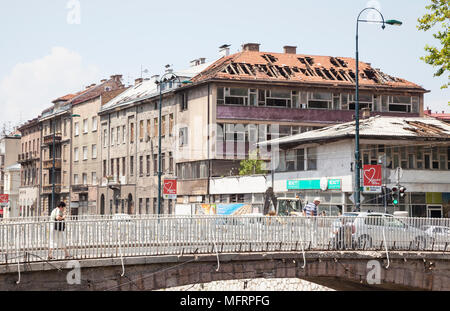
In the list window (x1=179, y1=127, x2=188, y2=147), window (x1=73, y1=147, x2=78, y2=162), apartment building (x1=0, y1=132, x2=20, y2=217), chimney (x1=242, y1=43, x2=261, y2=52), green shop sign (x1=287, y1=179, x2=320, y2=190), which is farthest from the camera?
Result: apartment building (x1=0, y1=132, x2=20, y2=217)

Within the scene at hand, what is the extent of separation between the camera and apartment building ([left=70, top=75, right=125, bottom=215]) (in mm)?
87500

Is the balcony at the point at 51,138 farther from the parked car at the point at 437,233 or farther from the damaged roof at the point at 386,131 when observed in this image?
the parked car at the point at 437,233

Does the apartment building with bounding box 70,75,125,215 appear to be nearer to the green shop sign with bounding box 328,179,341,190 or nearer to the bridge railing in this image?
the green shop sign with bounding box 328,179,341,190

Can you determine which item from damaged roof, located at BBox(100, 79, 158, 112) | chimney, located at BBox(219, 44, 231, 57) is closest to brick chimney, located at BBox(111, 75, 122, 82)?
damaged roof, located at BBox(100, 79, 158, 112)

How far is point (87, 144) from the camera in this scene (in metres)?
90.2

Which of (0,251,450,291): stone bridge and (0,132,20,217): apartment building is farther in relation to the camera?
(0,132,20,217): apartment building

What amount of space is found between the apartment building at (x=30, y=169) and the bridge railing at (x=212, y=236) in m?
78.2

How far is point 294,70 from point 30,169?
50445 millimetres

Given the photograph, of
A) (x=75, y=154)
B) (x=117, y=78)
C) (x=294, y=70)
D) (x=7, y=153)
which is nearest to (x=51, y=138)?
(x=75, y=154)

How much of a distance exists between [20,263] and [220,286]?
12716 mm

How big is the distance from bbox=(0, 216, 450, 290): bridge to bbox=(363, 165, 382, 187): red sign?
40.3 feet

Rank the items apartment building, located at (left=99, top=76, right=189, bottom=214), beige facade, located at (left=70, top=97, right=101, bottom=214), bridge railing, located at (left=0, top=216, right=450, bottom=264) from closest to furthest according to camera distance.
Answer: bridge railing, located at (left=0, top=216, right=450, bottom=264) → apartment building, located at (left=99, top=76, right=189, bottom=214) → beige facade, located at (left=70, top=97, right=101, bottom=214)

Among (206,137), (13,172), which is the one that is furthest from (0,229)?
(13,172)

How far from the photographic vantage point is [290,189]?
57.4 metres
